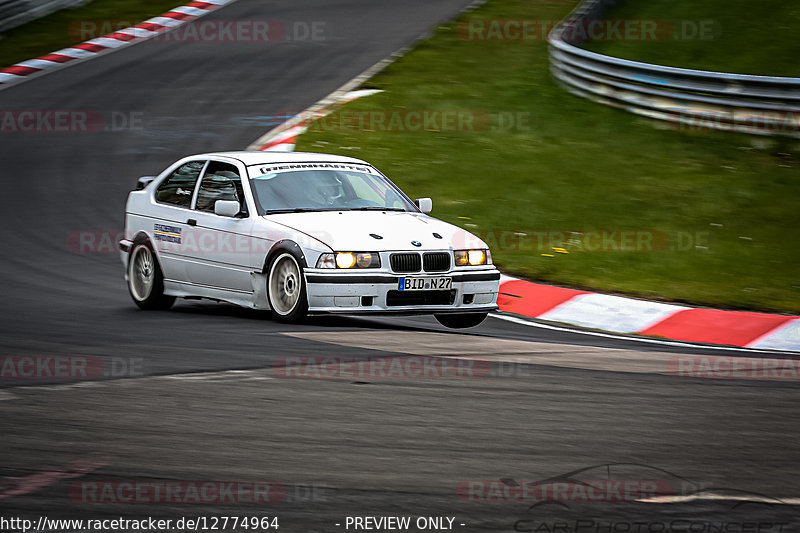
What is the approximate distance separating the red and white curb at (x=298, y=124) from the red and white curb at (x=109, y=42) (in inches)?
279

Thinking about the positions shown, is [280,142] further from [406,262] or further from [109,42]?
[109,42]

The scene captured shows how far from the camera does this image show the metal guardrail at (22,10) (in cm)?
2848

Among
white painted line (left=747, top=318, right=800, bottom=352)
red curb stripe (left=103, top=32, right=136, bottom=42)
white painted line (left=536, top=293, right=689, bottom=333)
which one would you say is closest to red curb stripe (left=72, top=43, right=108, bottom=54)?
red curb stripe (left=103, top=32, right=136, bottom=42)

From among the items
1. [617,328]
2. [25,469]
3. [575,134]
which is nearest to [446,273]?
[617,328]

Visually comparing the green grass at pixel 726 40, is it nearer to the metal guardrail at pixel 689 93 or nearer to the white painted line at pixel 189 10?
the metal guardrail at pixel 689 93

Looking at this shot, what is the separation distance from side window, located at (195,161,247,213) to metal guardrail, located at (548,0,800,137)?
935 cm

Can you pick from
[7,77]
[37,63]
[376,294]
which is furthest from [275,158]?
[37,63]

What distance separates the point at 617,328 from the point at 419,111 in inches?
403

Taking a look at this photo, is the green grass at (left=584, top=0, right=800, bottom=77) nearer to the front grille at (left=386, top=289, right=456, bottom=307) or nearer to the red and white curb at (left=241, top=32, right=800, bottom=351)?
the red and white curb at (left=241, top=32, right=800, bottom=351)

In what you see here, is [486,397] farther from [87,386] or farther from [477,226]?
[477,226]

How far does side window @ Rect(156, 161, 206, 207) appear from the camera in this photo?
10672 mm

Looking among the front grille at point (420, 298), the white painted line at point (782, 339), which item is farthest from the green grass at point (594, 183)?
the front grille at point (420, 298)

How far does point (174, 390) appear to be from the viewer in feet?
21.2

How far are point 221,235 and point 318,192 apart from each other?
2.96 ft
